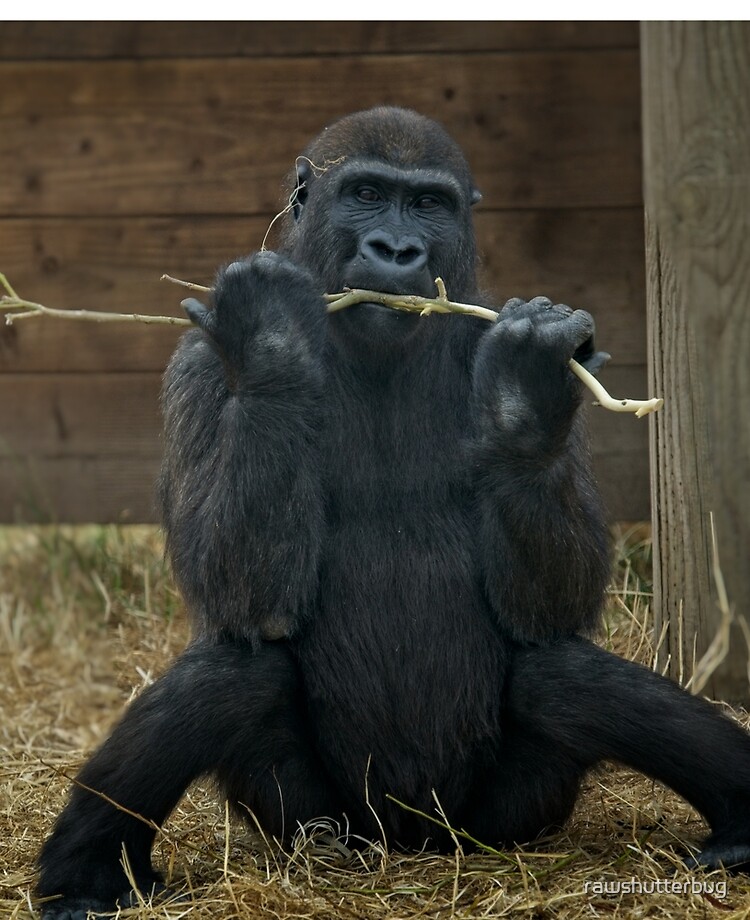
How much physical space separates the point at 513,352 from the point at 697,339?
0.95 meters

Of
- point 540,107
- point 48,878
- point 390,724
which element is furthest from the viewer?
point 540,107

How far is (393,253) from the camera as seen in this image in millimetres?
3771

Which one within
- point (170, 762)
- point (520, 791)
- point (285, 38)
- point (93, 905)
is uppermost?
point (285, 38)

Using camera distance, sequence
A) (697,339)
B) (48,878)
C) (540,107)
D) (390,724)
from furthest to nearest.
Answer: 1. (540,107)
2. (697,339)
3. (390,724)
4. (48,878)

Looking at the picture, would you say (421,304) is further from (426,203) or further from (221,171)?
(221,171)

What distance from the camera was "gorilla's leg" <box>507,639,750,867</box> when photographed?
12.0 ft

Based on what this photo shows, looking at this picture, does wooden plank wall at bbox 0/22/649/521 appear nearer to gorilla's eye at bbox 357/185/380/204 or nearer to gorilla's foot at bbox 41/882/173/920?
gorilla's eye at bbox 357/185/380/204

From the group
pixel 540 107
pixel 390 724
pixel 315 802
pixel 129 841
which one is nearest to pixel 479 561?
pixel 390 724

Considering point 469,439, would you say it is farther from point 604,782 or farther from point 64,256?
point 64,256

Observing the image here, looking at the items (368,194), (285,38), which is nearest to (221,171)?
(285,38)

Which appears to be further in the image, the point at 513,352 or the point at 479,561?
the point at 479,561

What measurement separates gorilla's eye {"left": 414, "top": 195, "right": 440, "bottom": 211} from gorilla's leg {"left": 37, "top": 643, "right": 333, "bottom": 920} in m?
1.30

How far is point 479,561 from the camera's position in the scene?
12.9 feet

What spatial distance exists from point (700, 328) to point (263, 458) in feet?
4.65
